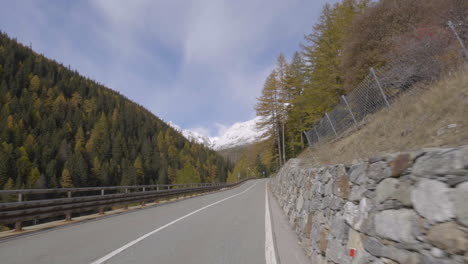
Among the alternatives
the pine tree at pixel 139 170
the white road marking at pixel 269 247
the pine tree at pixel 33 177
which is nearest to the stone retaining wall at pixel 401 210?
the white road marking at pixel 269 247

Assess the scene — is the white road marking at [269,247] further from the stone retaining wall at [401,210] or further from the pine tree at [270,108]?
the pine tree at [270,108]

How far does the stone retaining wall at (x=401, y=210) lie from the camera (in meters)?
1.80

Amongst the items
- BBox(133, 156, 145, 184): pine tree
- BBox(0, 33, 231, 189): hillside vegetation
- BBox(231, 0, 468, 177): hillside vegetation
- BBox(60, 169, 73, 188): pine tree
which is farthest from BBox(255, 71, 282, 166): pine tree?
BBox(133, 156, 145, 184): pine tree

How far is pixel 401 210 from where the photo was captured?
2.30 m

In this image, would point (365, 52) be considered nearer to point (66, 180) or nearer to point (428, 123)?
point (428, 123)

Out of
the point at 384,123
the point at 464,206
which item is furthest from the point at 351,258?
the point at 384,123

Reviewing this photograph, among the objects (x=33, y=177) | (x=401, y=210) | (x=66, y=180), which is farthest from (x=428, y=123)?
(x=33, y=177)

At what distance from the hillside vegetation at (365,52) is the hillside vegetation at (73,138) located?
42508 millimetres

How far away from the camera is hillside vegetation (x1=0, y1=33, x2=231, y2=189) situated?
67.2 metres

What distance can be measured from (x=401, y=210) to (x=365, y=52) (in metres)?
14.4

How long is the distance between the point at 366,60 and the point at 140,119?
404 feet

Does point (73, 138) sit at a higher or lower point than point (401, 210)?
higher

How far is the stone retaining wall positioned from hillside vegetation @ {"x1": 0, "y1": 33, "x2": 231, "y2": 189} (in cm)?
6534

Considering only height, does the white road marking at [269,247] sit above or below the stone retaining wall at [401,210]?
below
